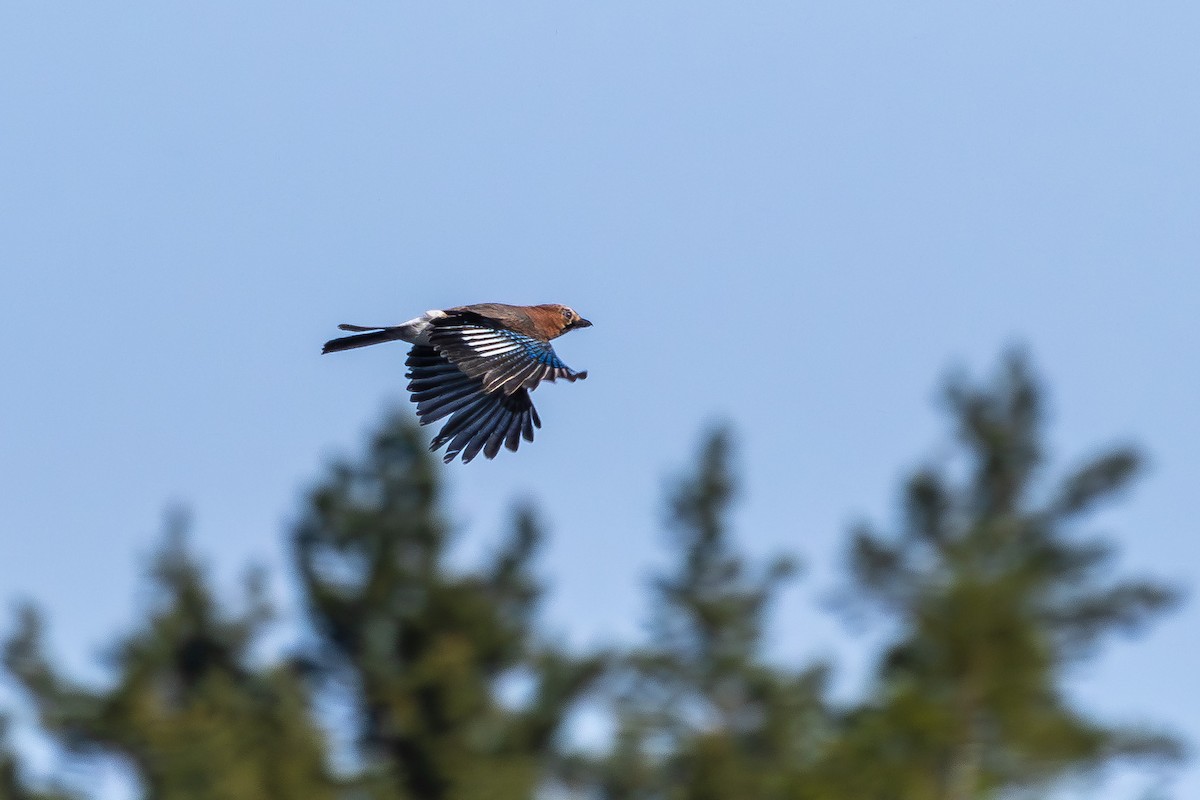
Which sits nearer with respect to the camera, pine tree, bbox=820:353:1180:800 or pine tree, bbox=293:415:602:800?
pine tree, bbox=820:353:1180:800

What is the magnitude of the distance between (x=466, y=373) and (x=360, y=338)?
3.61ft

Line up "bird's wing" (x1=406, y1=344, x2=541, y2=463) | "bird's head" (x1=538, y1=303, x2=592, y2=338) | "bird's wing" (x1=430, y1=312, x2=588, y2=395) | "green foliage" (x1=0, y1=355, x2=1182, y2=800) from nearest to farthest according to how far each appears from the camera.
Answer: "bird's wing" (x1=430, y1=312, x2=588, y2=395) < "bird's wing" (x1=406, y1=344, x2=541, y2=463) < "bird's head" (x1=538, y1=303, x2=592, y2=338) < "green foliage" (x1=0, y1=355, x2=1182, y2=800)

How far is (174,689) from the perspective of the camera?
33.6 m

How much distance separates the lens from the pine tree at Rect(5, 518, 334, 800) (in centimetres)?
2844

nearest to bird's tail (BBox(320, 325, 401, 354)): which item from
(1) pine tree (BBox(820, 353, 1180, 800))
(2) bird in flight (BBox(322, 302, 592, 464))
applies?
(2) bird in flight (BBox(322, 302, 592, 464))

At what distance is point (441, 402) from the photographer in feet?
49.0

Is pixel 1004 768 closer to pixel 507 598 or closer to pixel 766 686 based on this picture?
pixel 766 686

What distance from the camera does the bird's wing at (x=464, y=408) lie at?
581 inches

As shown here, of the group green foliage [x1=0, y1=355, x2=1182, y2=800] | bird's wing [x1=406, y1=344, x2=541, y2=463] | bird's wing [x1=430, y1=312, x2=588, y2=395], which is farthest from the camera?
green foliage [x1=0, y1=355, x2=1182, y2=800]

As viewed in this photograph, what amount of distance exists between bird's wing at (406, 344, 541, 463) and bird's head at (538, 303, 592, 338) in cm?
149

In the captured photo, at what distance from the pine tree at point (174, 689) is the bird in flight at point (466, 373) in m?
12.7

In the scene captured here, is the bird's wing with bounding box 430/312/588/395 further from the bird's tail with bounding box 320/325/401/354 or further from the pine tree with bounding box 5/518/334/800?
the pine tree with bounding box 5/518/334/800

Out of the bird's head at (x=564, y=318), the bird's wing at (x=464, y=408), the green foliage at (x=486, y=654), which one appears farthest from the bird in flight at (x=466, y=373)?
the green foliage at (x=486, y=654)

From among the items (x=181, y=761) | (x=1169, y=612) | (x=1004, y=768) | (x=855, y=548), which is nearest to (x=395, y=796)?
(x=181, y=761)
